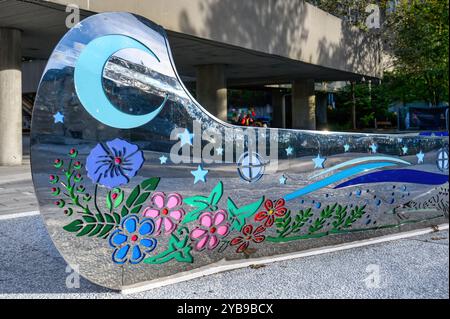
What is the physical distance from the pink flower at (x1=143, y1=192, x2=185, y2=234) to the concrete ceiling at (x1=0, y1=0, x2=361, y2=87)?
8.40m

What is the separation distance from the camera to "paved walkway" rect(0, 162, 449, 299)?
3402 millimetres

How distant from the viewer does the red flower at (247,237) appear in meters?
3.88

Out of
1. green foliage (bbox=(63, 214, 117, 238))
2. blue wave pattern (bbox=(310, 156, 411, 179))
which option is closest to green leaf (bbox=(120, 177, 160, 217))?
green foliage (bbox=(63, 214, 117, 238))

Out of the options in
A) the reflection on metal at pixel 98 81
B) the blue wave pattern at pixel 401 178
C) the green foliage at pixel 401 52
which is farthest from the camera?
the green foliage at pixel 401 52

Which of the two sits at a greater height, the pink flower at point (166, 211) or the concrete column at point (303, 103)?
the concrete column at point (303, 103)

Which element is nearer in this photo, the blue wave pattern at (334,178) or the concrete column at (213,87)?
the blue wave pattern at (334,178)

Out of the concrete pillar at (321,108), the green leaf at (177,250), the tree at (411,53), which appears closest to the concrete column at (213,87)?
the tree at (411,53)

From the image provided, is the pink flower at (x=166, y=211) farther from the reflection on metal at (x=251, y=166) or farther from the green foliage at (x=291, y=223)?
the green foliage at (x=291, y=223)

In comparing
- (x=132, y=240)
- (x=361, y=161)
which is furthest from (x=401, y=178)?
(x=132, y=240)

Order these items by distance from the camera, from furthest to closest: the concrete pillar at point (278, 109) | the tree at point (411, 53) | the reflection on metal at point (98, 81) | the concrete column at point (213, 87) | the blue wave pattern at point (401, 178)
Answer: the concrete pillar at point (278, 109), the tree at point (411, 53), the concrete column at point (213, 87), the blue wave pattern at point (401, 178), the reflection on metal at point (98, 81)

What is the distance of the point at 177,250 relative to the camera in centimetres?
357

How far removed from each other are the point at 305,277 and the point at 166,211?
1.28 meters

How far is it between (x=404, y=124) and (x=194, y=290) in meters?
27.2
